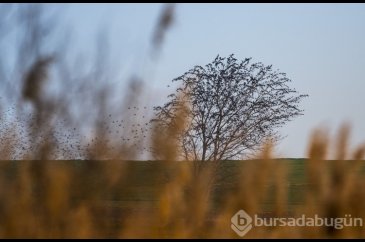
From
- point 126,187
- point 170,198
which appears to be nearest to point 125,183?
point 126,187

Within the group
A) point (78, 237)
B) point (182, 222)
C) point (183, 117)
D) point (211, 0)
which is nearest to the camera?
point (78, 237)

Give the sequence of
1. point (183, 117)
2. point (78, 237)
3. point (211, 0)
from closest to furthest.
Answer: point (78, 237)
point (183, 117)
point (211, 0)

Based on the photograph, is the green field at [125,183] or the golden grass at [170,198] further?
the green field at [125,183]

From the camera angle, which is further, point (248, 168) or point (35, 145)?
point (35, 145)

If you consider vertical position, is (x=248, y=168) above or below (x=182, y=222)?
above

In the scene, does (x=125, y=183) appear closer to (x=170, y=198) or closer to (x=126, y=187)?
(x=126, y=187)

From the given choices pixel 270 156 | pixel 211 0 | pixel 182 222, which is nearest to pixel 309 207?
pixel 270 156

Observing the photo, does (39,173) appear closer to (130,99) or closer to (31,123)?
Result: (31,123)

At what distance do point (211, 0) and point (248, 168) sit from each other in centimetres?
108

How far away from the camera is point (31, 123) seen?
2094 mm

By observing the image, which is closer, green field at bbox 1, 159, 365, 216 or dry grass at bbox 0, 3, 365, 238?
dry grass at bbox 0, 3, 365, 238

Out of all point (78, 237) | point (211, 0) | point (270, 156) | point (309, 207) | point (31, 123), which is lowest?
point (78, 237)

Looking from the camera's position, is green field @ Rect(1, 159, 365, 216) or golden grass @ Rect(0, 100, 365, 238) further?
green field @ Rect(1, 159, 365, 216)

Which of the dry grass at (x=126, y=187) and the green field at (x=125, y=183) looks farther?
the green field at (x=125, y=183)
